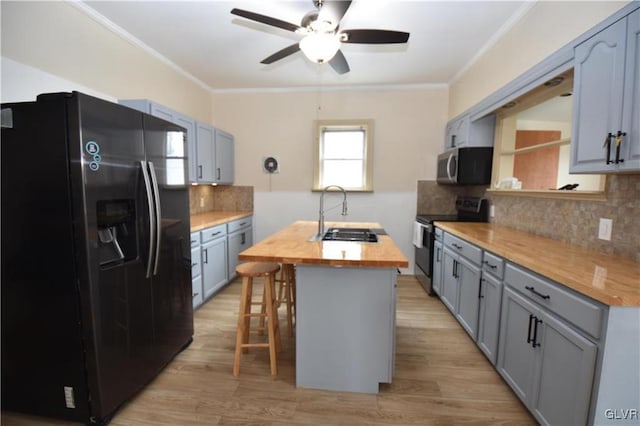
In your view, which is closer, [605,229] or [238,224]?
[605,229]

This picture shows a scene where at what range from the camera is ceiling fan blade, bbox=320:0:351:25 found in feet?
5.59

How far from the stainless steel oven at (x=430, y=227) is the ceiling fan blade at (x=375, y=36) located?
2.00 metres

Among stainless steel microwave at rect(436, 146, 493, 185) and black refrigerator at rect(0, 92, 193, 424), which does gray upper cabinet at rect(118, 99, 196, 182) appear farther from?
stainless steel microwave at rect(436, 146, 493, 185)

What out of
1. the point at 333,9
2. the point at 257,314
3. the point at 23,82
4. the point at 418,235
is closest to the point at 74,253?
the point at 257,314

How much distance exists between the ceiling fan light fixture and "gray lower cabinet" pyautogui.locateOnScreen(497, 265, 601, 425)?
6.12 feet

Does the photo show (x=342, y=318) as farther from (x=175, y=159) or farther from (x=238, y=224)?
(x=238, y=224)

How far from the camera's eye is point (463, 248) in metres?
2.47

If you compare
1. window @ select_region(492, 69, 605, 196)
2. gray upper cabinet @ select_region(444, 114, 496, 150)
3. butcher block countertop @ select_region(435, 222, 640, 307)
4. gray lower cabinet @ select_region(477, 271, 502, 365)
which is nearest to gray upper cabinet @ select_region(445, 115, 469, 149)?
gray upper cabinet @ select_region(444, 114, 496, 150)

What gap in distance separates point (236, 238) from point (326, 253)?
2.40 m

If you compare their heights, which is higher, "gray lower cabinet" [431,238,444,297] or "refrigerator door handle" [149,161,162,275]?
"refrigerator door handle" [149,161,162,275]

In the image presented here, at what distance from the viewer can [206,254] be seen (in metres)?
3.08

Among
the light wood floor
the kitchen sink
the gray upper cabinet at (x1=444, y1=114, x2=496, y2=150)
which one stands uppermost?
the gray upper cabinet at (x1=444, y1=114, x2=496, y2=150)

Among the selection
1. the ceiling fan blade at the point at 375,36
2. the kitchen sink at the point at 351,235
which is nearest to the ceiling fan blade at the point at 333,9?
the ceiling fan blade at the point at 375,36

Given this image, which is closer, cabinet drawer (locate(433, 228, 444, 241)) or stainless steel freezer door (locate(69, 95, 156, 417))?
stainless steel freezer door (locate(69, 95, 156, 417))
